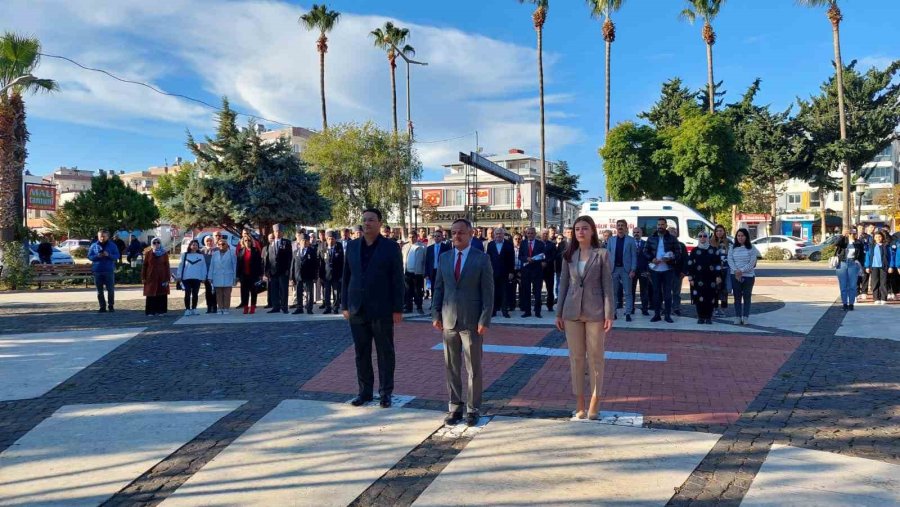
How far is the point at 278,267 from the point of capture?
45.0 feet

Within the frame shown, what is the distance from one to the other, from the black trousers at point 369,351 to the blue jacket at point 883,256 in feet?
43.8

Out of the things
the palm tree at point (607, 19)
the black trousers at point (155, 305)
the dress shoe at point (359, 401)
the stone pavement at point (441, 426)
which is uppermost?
the palm tree at point (607, 19)

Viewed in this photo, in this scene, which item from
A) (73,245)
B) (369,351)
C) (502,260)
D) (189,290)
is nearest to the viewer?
(369,351)

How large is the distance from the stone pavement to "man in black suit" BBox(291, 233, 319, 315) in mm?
3273

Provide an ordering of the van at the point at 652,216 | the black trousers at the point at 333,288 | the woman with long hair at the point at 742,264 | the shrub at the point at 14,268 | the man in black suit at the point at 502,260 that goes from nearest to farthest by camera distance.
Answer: the woman with long hair at the point at 742,264 < the man in black suit at the point at 502,260 < the black trousers at the point at 333,288 < the shrub at the point at 14,268 < the van at the point at 652,216

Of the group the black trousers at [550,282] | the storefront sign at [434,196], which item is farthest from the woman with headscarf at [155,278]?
the storefront sign at [434,196]

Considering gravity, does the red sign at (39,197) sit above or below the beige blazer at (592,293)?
above

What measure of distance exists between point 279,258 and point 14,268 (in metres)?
12.4

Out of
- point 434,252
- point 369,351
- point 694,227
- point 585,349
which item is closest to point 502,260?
point 434,252

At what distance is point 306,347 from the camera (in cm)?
960

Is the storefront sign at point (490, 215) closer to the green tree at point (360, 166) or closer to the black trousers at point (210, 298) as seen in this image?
the green tree at point (360, 166)

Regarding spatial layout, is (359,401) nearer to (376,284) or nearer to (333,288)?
(376,284)

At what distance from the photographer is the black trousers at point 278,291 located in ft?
45.8

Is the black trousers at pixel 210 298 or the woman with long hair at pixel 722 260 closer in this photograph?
the woman with long hair at pixel 722 260
